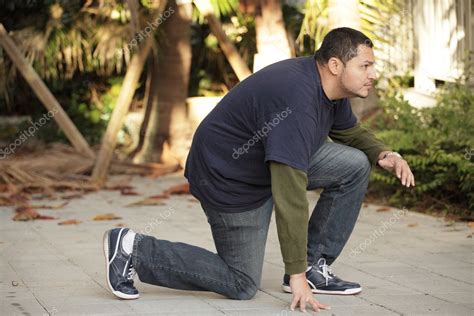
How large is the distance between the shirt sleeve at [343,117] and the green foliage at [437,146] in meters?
2.28

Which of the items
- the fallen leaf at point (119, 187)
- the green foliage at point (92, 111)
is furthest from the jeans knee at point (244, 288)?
the green foliage at point (92, 111)

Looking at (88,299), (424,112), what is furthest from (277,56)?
(88,299)

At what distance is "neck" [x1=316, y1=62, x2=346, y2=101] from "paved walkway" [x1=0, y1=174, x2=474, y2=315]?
102 cm

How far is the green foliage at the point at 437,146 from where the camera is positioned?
291 inches

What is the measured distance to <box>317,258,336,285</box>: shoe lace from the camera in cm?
488

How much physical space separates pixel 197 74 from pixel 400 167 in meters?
9.25

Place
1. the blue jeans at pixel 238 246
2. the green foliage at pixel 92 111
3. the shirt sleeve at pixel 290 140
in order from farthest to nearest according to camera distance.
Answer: the green foliage at pixel 92 111 → the blue jeans at pixel 238 246 → the shirt sleeve at pixel 290 140

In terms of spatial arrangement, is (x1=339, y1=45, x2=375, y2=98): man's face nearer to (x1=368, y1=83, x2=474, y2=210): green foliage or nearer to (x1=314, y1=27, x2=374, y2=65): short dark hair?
(x1=314, y1=27, x2=374, y2=65): short dark hair

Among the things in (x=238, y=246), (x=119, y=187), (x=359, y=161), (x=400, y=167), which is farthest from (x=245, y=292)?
(x=119, y=187)

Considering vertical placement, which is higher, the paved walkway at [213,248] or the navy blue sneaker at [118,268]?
the navy blue sneaker at [118,268]

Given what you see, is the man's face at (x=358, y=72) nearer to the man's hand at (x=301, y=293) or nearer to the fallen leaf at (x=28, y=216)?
the man's hand at (x=301, y=293)

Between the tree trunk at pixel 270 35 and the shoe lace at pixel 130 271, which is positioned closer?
the shoe lace at pixel 130 271

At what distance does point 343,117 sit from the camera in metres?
4.99

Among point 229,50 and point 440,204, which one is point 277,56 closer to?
point 229,50
